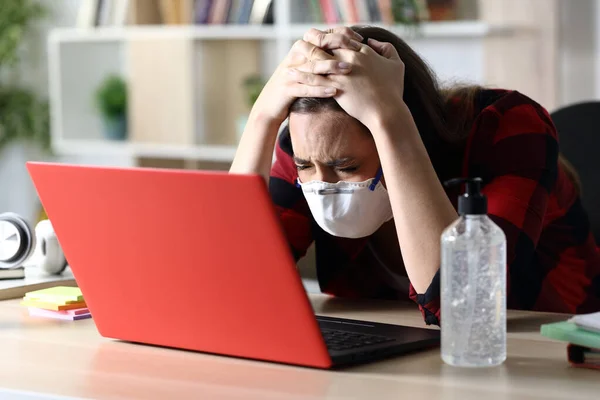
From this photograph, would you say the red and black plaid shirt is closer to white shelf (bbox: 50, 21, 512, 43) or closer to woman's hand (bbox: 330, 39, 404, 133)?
woman's hand (bbox: 330, 39, 404, 133)

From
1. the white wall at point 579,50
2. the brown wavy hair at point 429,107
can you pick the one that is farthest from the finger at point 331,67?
the white wall at point 579,50

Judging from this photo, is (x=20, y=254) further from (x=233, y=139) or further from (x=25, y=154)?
(x=25, y=154)

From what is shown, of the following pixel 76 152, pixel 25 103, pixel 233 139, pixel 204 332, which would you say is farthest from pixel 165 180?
pixel 25 103

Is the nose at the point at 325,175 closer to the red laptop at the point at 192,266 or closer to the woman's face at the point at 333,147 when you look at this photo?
the woman's face at the point at 333,147

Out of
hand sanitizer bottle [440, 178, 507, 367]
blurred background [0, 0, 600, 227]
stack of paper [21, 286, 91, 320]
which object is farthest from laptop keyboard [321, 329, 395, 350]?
blurred background [0, 0, 600, 227]

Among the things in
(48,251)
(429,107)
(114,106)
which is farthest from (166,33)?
(429,107)

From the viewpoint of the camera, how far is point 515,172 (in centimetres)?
142

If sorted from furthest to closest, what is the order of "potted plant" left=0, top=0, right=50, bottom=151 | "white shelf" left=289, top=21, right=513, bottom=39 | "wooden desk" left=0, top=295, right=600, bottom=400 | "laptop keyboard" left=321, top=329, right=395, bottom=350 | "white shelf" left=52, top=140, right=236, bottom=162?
"potted plant" left=0, top=0, right=50, bottom=151 → "white shelf" left=52, top=140, right=236, bottom=162 → "white shelf" left=289, top=21, right=513, bottom=39 → "laptop keyboard" left=321, top=329, right=395, bottom=350 → "wooden desk" left=0, top=295, right=600, bottom=400

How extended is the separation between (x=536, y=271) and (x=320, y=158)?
449mm

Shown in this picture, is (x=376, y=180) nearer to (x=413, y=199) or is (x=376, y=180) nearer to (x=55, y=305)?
(x=413, y=199)

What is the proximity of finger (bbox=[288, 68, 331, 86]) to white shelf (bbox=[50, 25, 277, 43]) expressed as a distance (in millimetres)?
2472

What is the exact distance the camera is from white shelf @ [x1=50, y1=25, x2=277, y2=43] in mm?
3920

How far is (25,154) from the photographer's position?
16.1 ft

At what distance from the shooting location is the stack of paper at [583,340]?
3.43ft
